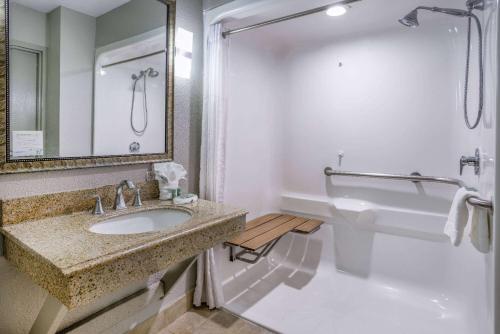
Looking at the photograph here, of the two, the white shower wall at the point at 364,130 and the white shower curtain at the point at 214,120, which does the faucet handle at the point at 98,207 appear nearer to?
the white shower curtain at the point at 214,120

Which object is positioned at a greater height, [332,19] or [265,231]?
[332,19]

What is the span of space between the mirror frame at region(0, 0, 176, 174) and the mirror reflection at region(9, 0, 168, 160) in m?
0.02

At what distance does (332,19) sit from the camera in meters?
2.21

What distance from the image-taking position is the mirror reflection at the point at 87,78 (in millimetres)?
1250

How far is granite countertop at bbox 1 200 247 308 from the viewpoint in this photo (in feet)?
3.01

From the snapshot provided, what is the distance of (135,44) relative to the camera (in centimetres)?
166

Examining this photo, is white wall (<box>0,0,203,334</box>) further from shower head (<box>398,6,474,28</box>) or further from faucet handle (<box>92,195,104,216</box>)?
shower head (<box>398,6,474,28</box>)

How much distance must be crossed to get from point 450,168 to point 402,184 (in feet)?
1.09

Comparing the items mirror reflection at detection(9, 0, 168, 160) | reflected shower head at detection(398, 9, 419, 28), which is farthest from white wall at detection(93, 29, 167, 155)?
reflected shower head at detection(398, 9, 419, 28)

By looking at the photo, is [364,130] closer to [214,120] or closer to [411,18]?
[411,18]

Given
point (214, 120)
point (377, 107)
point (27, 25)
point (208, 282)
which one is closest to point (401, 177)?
point (377, 107)

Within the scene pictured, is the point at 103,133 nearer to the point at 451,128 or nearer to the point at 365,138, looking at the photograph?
the point at 365,138

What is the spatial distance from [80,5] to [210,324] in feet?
6.35

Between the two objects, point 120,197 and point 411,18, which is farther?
point 411,18
